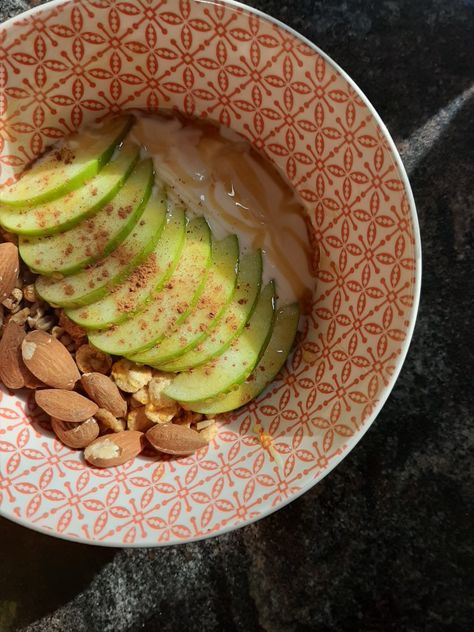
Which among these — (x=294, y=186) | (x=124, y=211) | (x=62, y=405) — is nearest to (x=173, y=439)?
(x=62, y=405)

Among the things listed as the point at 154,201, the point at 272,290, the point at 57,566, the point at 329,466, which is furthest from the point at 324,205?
the point at 57,566

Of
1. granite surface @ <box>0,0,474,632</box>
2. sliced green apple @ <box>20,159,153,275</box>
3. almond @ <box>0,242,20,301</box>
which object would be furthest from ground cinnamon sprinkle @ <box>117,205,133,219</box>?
granite surface @ <box>0,0,474,632</box>

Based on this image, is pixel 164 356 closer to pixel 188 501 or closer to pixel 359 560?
pixel 188 501

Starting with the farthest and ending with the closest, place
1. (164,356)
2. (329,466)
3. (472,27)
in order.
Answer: (472,27) → (164,356) → (329,466)

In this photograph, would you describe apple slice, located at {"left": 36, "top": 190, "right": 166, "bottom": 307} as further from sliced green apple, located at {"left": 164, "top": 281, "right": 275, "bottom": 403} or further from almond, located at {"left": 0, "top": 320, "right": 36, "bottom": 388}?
sliced green apple, located at {"left": 164, "top": 281, "right": 275, "bottom": 403}

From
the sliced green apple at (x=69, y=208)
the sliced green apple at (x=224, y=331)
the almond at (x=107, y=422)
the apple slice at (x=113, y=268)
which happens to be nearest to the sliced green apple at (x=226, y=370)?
the sliced green apple at (x=224, y=331)

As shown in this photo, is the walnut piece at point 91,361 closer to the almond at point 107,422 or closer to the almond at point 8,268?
the almond at point 107,422
